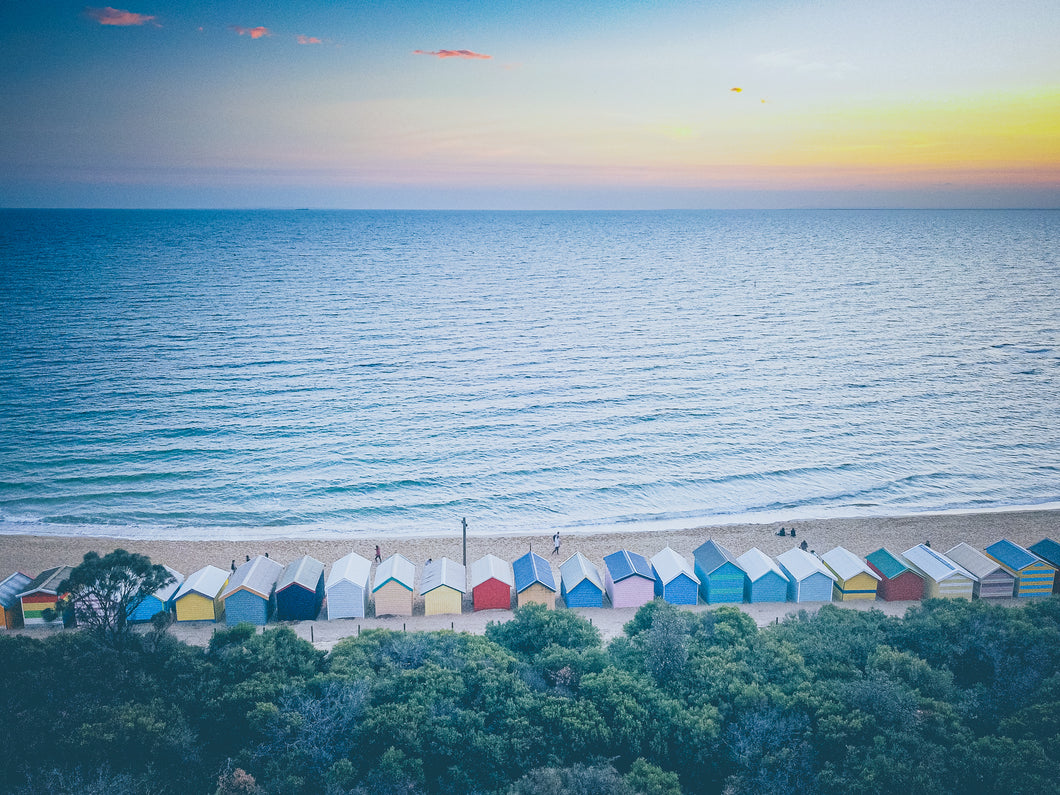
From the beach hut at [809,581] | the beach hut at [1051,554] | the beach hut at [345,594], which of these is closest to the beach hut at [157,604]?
the beach hut at [345,594]

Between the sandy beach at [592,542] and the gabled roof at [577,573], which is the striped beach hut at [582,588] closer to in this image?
the gabled roof at [577,573]

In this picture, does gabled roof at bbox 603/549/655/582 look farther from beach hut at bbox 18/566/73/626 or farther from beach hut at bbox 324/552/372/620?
beach hut at bbox 18/566/73/626

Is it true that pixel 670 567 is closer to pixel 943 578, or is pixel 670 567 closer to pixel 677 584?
pixel 677 584

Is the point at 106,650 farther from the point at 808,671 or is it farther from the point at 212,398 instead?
the point at 212,398

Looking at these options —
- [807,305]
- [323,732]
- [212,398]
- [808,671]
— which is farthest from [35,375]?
[807,305]

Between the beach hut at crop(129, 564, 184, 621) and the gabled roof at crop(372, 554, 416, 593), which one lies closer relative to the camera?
the beach hut at crop(129, 564, 184, 621)

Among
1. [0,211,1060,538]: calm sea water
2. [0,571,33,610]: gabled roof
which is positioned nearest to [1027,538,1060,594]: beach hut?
[0,211,1060,538]: calm sea water
